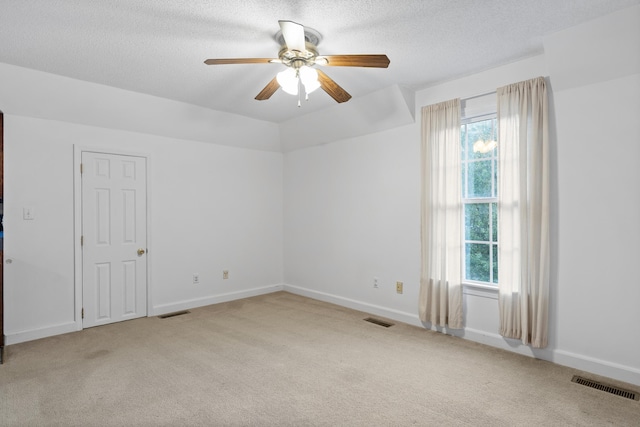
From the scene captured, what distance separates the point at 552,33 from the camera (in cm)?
267

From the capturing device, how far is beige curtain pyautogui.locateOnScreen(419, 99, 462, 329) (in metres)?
3.56

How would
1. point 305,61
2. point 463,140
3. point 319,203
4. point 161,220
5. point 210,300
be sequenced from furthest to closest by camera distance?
1. point 319,203
2. point 210,300
3. point 161,220
4. point 463,140
5. point 305,61

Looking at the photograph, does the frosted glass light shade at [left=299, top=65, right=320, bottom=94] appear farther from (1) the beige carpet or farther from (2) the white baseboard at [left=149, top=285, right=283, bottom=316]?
(2) the white baseboard at [left=149, top=285, right=283, bottom=316]

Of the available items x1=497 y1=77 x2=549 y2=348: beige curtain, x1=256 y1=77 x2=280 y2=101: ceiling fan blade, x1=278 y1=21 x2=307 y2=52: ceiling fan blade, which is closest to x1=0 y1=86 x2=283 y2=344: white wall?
x1=256 y1=77 x2=280 y2=101: ceiling fan blade

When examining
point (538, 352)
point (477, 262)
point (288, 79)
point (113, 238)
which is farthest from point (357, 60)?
point (113, 238)

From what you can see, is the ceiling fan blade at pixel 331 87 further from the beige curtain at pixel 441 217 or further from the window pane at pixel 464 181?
the window pane at pixel 464 181

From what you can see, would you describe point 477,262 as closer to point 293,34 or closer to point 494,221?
point 494,221

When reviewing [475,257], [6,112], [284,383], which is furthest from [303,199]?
[6,112]

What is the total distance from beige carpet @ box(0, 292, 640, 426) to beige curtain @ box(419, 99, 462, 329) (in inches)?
13.4

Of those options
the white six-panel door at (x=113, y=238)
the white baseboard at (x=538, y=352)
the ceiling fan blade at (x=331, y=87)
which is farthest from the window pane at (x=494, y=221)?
the white six-panel door at (x=113, y=238)

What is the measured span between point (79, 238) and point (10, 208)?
649 mm

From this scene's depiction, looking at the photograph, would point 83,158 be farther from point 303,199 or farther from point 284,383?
point 284,383

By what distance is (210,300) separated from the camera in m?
4.89

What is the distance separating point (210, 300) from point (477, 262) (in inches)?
134
